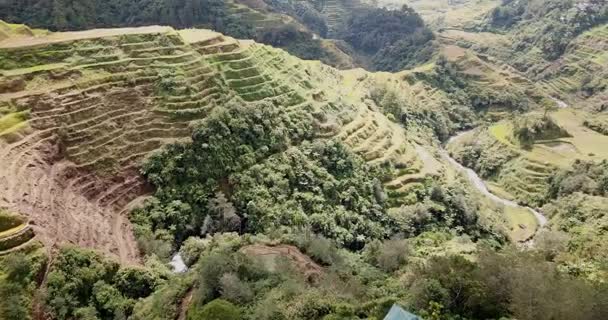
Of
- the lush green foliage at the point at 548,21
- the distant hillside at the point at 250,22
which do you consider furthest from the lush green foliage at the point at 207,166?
the lush green foliage at the point at 548,21

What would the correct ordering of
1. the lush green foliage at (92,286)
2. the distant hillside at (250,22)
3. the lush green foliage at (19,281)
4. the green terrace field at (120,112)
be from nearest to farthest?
the lush green foliage at (19,281)
the lush green foliage at (92,286)
the green terrace field at (120,112)
the distant hillside at (250,22)

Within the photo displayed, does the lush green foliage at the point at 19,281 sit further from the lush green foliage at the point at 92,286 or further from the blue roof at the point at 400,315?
the blue roof at the point at 400,315

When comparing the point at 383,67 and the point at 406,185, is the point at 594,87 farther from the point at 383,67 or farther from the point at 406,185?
the point at 406,185

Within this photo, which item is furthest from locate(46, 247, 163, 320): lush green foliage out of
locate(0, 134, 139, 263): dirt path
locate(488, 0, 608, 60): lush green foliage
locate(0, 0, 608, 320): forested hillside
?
locate(488, 0, 608, 60): lush green foliage

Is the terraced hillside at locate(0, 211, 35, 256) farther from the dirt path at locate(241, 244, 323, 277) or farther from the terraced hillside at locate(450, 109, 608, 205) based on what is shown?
the terraced hillside at locate(450, 109, 608, 205)

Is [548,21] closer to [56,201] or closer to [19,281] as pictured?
[56,201]
